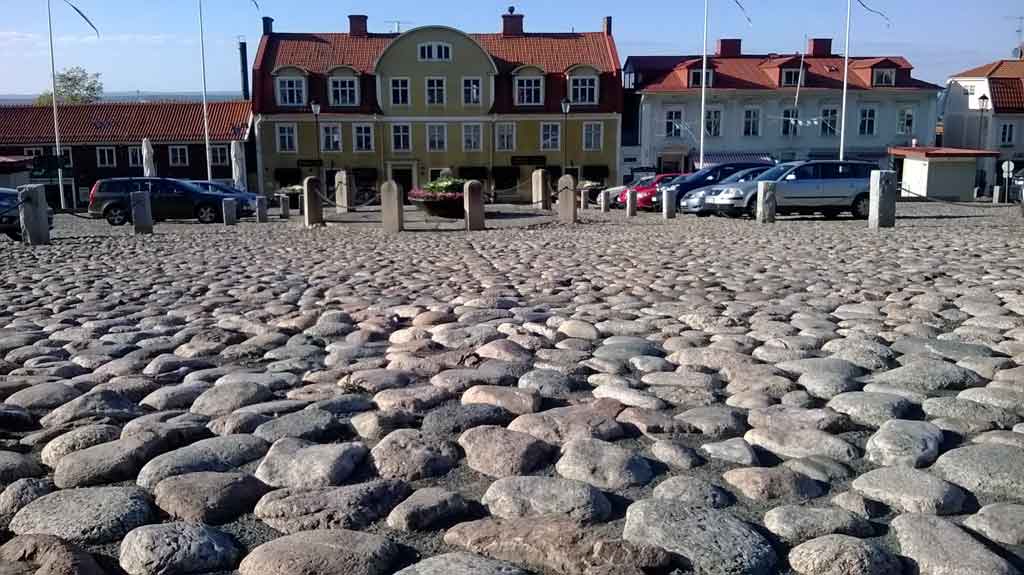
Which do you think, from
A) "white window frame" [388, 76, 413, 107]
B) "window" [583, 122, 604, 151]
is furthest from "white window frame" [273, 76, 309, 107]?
→ "window" [583, 122, 604, 151]

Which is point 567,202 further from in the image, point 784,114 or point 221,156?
point 221,156

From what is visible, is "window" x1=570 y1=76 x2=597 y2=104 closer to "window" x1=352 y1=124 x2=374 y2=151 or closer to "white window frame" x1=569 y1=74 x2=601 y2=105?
"white window frame" x1=569 y1=74 x2=601 y2=105

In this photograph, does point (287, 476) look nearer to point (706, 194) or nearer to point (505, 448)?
point (505, 448)

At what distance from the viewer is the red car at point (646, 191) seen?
1150 inches

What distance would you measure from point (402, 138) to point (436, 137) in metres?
1.79

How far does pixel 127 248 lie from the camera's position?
15297 mm

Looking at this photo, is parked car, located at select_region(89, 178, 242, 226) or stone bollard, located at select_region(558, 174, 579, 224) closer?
stone bollard, located at select_region(558, 174, 579, 224)

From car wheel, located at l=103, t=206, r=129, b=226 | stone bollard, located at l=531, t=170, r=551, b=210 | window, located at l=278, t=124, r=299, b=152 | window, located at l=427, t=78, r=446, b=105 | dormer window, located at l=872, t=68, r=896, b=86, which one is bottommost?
car wheel, located at l=103, t=206, r=129, b=226

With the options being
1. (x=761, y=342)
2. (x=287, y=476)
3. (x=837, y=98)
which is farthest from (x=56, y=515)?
(x=837, y=98)

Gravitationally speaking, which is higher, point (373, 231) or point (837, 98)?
point (837, 98)

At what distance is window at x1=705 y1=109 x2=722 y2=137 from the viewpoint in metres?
49.8

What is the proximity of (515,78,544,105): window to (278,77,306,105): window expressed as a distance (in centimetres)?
1105

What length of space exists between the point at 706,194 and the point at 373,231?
8.86 metres

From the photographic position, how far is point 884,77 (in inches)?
1975
